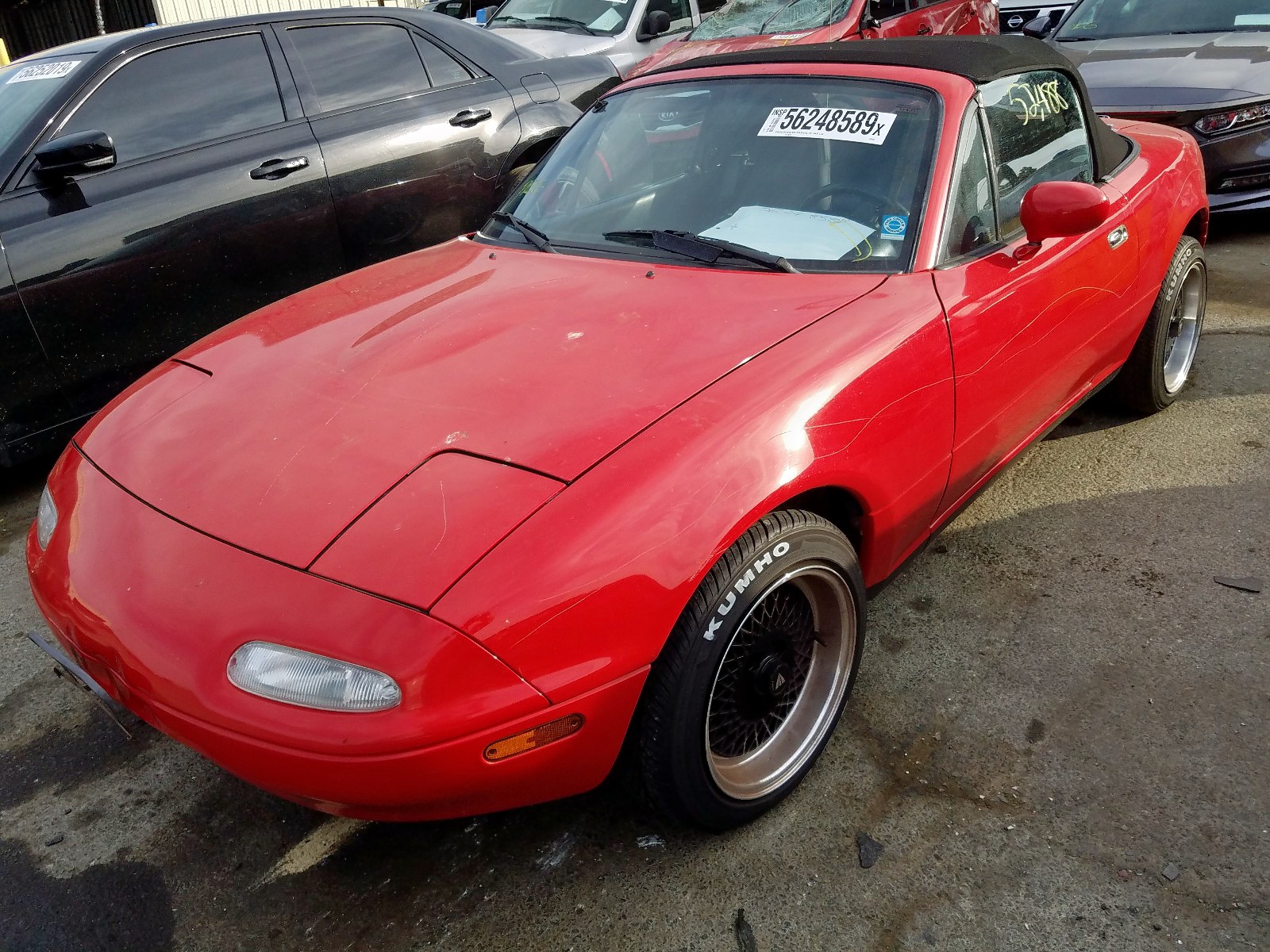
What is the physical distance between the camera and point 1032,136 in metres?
2.96

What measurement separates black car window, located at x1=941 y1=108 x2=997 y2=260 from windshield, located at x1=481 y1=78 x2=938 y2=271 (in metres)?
0.10

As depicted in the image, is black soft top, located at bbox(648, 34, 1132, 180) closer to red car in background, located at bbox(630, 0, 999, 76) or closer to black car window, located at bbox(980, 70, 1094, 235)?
black car window, located at bbox(980, 70, 1094, 235)

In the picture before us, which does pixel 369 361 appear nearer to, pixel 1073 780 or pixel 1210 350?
pixel 1073 780

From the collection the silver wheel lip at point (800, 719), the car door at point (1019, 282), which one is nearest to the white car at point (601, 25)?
the car door at point (1019, 282)

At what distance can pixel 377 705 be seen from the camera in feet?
5.16

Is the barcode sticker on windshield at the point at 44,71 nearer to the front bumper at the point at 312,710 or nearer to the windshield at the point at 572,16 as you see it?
the front bumper at the point at 312,710

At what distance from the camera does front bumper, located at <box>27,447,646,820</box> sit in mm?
1571

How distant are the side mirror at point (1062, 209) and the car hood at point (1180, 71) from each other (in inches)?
141

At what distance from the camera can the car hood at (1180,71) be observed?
538 cm

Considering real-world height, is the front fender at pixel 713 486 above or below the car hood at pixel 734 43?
below

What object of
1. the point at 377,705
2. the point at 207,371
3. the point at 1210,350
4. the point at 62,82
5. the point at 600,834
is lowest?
the point at 1210,350

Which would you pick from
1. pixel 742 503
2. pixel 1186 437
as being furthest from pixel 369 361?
pixel 1186 437

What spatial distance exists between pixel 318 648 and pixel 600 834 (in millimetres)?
824

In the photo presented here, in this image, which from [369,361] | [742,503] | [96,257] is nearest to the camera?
[742,503]
